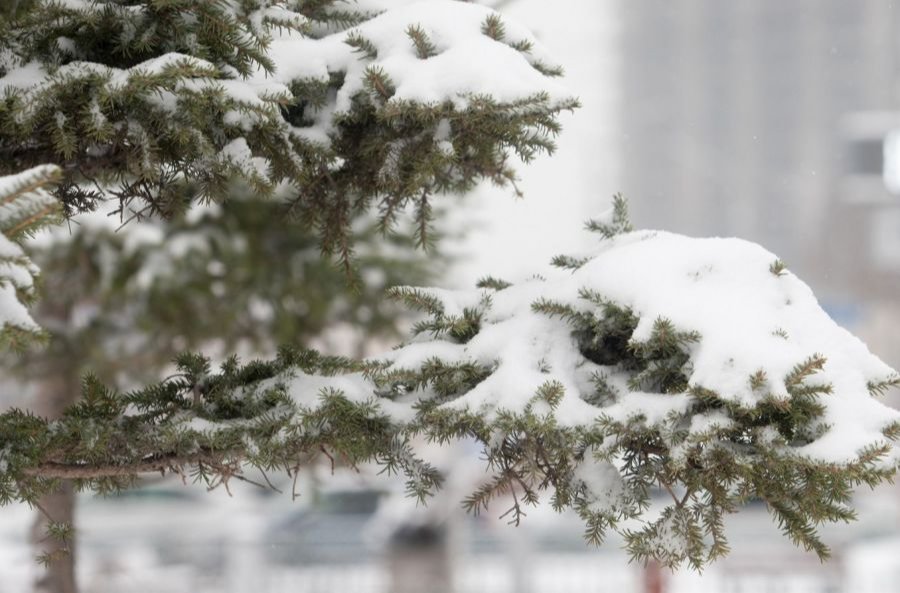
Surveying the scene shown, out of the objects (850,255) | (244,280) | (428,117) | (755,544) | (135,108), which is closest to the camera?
(135,108)

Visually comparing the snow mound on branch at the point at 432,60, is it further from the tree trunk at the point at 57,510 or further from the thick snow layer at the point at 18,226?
the tree trunk at the point at 57,510

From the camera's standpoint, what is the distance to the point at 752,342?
1.74 m

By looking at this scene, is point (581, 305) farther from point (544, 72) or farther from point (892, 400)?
point (892, 400)

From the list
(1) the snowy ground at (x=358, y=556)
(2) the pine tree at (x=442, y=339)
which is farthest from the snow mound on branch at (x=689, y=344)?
(1) the snowy ground at (x=358, y=556)

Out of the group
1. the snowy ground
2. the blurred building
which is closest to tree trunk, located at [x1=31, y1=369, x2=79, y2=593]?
the snowy ground

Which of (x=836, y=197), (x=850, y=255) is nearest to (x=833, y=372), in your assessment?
(x=850, y=255)

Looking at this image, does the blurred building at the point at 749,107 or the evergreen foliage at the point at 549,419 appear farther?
the blurred building at the point at 749,107

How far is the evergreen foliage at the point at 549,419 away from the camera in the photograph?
1.71 m

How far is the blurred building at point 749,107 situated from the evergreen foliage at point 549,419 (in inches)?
743

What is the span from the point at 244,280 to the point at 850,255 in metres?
18.1

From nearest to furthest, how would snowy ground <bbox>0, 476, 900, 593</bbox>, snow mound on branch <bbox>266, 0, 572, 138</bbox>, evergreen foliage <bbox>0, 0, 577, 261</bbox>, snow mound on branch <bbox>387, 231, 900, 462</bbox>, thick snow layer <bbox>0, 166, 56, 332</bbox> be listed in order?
thick snow layer <bbox>0, 166, 56, 332</bbox>, snow mound on branch <bbox>387, 231, 900, 462</bbox>, evergreen foliage <bbox>0, 0, 577, 261</bbox>, snow mound on branch <bbox>266, 0, 572, 138</bbox>, snowy ground <bbox>0, 476, 900, 593</bbox>

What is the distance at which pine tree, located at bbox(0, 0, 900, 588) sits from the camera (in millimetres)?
1732

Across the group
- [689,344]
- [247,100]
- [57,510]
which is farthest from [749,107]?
[247,100]

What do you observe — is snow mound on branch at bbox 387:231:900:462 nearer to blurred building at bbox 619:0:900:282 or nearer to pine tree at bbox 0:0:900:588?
pine tree at bbox 0:0:900:588
